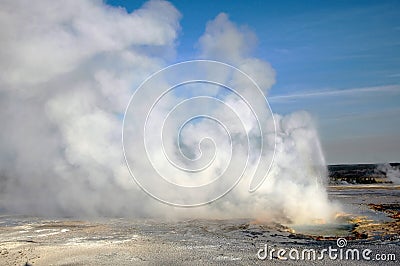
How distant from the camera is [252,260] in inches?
674

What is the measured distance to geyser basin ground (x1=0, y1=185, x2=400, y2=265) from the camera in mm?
18130

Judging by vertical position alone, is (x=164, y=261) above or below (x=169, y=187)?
below

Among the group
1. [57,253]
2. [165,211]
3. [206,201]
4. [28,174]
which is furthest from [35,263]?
[28,174]

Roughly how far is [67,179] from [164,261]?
27.8m

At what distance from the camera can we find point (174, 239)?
872 inches

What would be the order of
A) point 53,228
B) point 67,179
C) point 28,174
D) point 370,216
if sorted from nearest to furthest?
point 53,228 < point 370,216 < point 67,179 < point 28,174

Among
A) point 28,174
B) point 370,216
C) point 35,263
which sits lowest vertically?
point 35,263

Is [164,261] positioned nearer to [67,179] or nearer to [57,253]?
[57,253]
